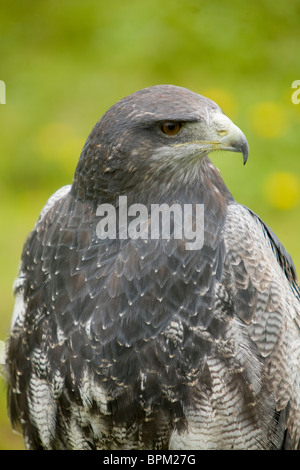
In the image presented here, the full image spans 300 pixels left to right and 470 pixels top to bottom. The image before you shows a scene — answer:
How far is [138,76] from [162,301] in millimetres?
6328

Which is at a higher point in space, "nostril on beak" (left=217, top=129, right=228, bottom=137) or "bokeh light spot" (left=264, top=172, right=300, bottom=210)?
"bokeh light spot" (left=264, top=172, right=300, bottom=210)

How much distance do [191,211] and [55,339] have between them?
A: 103cm

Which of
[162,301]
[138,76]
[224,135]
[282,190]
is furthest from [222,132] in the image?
[138,76]

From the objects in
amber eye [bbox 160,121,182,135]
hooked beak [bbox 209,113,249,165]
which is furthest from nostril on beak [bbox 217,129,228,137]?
amber eye [bbox 160,121,182,135]

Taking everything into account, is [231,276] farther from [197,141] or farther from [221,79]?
[221,79]

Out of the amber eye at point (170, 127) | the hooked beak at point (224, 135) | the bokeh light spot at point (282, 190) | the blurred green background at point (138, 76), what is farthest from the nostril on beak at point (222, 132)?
the bokeh light spot at point (282, 190)

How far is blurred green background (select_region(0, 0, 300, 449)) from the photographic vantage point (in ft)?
29.9

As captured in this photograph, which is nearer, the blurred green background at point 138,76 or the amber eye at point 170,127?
the amber eye at point 170,127

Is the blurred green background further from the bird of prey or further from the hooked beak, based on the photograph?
the hooked beak

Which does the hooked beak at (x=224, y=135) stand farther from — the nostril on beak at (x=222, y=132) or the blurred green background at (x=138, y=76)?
the blurred green background at (x=138, y=76)

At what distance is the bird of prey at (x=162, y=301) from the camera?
413cm

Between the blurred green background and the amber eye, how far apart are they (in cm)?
461

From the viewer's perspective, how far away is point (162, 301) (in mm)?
4242

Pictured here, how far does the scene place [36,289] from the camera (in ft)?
15.0
